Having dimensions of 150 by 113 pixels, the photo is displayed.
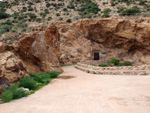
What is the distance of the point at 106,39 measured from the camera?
31203 mm

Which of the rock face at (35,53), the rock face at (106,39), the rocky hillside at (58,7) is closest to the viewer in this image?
the rock face at (35,53)

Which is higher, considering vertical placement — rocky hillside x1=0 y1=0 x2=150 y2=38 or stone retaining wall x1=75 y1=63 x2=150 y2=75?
rocky hillside x1=0 y1=0 x2=150 y2=38

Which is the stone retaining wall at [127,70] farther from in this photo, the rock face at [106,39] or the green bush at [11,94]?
the rock face at [106,39]

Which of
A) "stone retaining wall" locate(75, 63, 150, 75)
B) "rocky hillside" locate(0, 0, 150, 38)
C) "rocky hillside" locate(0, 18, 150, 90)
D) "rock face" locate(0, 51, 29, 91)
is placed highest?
"rocky hillside" locate(0, 0, 150, 38)

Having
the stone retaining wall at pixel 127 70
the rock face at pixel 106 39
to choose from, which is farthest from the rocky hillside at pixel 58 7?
the stone retaining wall at pixel 127 70

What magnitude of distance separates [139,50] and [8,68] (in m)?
27.0

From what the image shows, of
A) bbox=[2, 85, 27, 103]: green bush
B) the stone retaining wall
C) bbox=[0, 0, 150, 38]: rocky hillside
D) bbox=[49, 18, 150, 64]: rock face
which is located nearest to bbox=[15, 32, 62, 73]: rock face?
the stone retaining wall

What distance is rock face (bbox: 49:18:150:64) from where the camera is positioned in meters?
28.2

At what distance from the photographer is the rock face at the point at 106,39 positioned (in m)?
28.2

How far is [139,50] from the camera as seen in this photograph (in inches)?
1177

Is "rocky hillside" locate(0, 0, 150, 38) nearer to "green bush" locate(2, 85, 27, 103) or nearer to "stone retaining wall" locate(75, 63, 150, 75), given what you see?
"stone retaining wall" locate(75, 63, 150, 75)

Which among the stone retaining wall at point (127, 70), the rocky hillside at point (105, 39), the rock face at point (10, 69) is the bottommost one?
the stone retaining wall at point (127, 70)

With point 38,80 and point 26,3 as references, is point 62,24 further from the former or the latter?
point 26,3

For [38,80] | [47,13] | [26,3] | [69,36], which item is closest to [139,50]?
[69,36]
